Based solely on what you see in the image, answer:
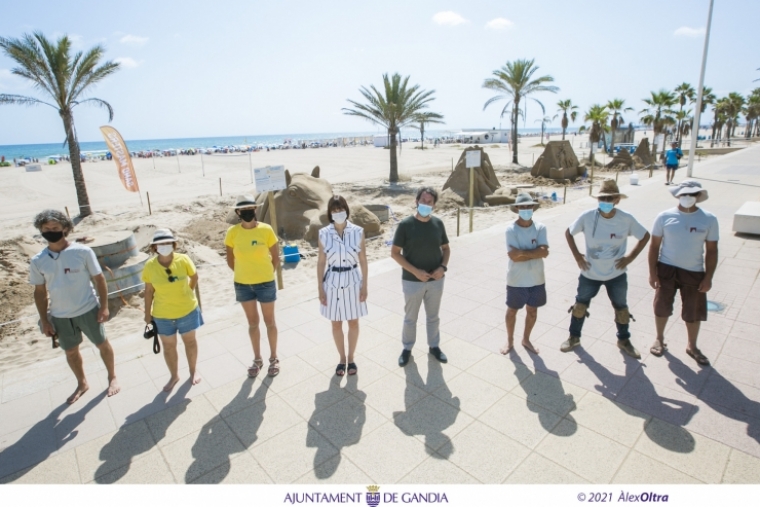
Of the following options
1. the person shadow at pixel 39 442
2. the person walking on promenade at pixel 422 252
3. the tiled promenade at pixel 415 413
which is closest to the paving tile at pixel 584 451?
the tiled promenade at pixel 415 413

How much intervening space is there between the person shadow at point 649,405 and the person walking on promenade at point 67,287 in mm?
4634

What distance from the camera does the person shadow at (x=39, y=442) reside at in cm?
327

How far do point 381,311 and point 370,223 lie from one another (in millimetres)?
6020

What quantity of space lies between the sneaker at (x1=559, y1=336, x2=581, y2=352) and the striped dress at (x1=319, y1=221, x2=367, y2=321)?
227 cm

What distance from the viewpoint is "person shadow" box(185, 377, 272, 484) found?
315 cm

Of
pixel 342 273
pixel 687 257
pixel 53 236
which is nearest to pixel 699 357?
pixel 687 257

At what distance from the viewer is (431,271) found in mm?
4227

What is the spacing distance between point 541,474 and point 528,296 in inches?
71.7

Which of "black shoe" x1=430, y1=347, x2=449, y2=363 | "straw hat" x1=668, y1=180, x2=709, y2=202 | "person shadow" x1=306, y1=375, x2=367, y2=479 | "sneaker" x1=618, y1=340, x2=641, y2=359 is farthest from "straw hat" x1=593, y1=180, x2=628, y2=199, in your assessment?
"person shadow" x1=306, y1=375, x2=367, y2=479

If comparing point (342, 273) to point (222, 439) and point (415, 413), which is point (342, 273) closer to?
point (415, 413)

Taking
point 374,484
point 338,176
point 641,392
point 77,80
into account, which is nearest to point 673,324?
point 641,392

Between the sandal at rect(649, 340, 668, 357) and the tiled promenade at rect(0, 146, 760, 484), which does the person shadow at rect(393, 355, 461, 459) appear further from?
the sandal at rect(649, 340, 668, 357)

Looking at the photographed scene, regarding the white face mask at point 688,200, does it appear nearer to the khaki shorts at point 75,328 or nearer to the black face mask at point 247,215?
the black face mask at point 247,215

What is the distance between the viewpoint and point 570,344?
15.4 ft
